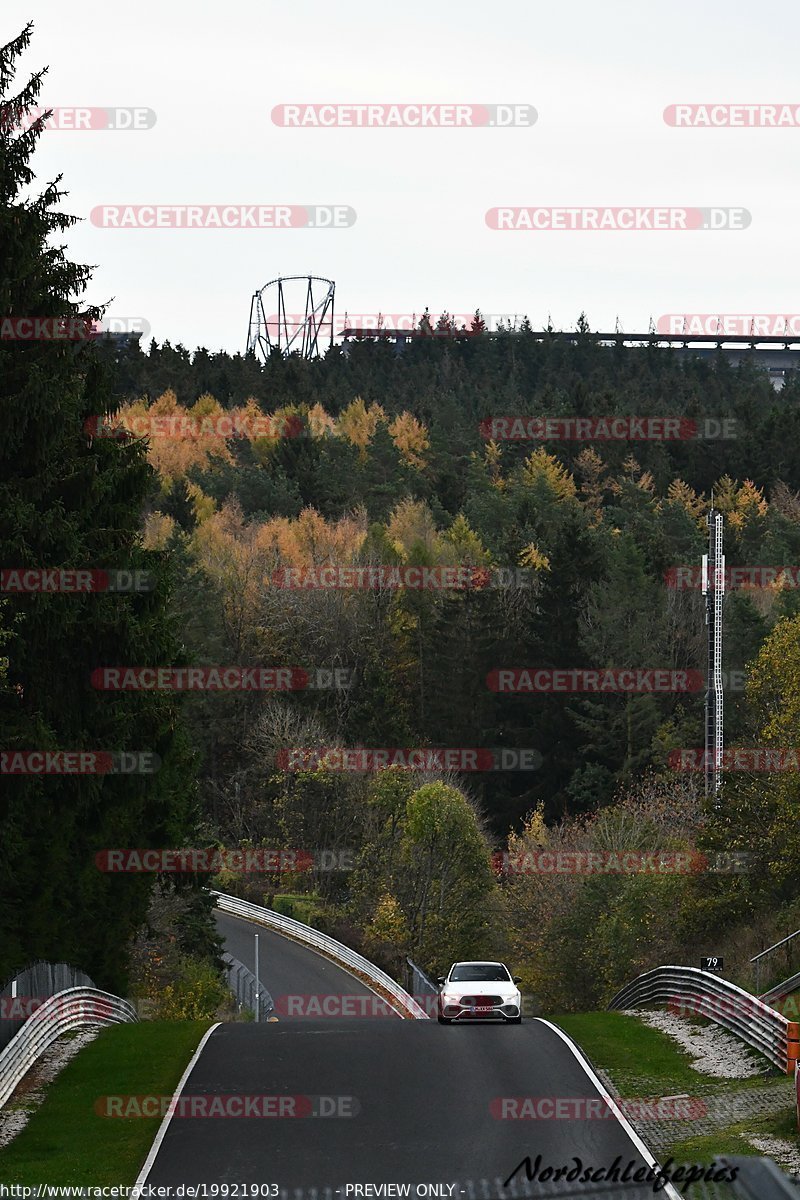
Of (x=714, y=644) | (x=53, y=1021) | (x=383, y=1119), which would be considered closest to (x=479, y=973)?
(x=53, y=1021)

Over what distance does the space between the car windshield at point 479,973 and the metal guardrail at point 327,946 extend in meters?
19.9

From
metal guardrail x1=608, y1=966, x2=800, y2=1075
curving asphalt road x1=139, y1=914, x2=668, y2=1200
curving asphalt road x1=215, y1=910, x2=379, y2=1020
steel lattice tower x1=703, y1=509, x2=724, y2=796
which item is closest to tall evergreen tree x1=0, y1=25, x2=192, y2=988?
curving asphalt road x1=139, y1=914, x2=668, y2=1200

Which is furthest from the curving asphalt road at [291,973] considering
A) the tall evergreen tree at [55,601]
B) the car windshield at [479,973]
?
the tall evergreen tree at [55,601]

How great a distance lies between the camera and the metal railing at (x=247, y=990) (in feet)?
164

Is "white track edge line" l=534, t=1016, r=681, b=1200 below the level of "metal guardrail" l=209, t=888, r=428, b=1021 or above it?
above

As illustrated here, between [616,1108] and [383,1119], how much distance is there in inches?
115

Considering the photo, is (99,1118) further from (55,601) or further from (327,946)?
(327,946)

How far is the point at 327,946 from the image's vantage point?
203 feet

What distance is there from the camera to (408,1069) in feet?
72.0

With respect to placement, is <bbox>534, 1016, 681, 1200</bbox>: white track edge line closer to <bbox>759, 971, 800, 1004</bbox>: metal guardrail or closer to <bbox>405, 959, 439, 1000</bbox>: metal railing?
<bbox>759, 971, 800, 1004</bbox>: metal guardrail

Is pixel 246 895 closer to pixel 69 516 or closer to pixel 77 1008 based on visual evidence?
pixel 77 1008

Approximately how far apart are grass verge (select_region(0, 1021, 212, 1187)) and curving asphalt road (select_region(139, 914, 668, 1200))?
366 mm

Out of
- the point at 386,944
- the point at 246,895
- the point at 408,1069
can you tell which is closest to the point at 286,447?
the point at 246,895

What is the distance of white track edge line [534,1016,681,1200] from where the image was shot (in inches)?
608
